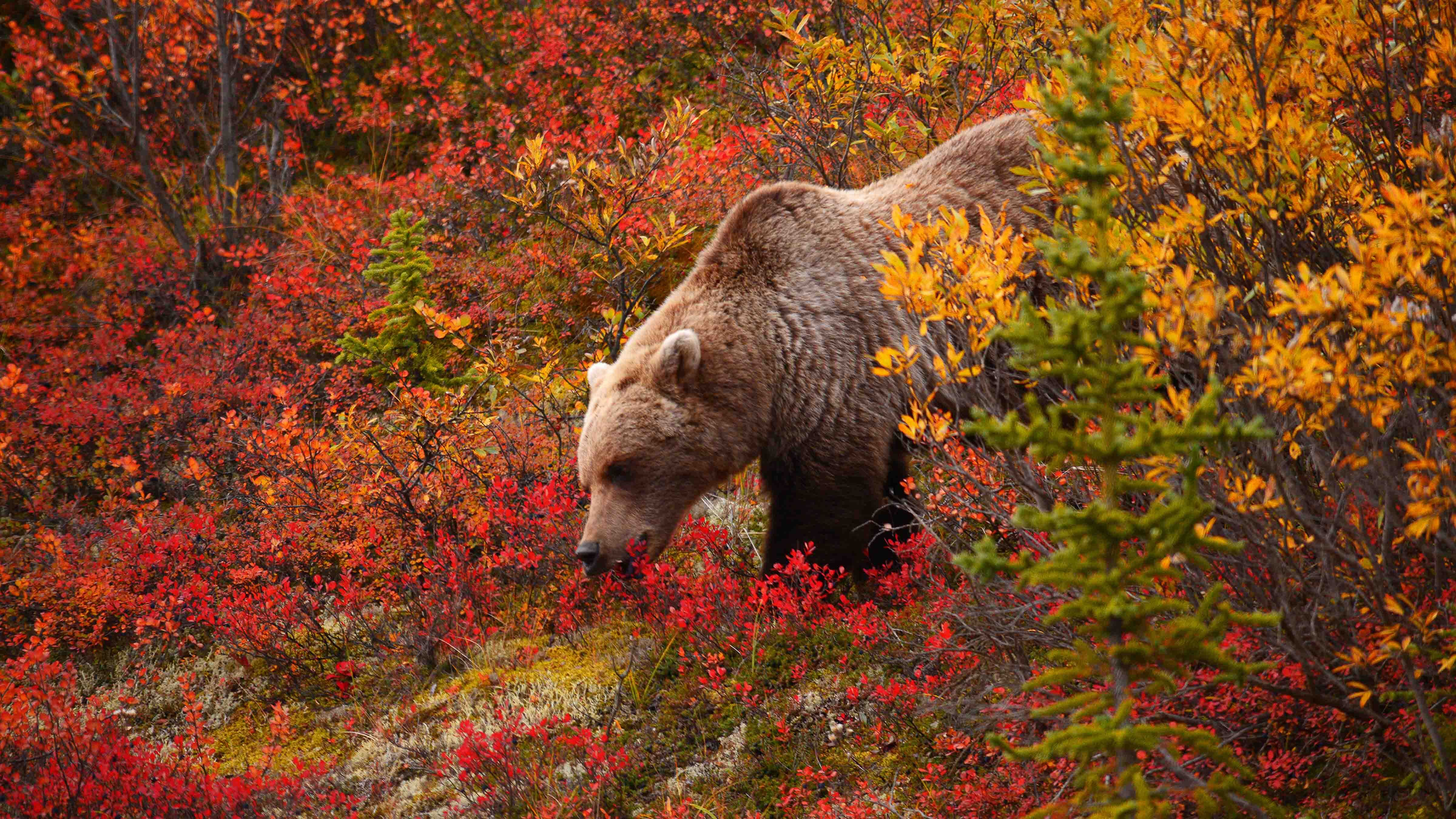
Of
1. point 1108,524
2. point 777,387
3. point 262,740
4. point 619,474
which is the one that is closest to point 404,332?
point 262,740

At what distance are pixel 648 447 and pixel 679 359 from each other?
492 millimetres

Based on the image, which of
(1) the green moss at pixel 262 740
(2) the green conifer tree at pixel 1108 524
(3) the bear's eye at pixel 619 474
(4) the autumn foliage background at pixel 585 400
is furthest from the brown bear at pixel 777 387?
(2) the green conifer tree at pixel 1108 524

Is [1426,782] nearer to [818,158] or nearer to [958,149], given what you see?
[958,149]

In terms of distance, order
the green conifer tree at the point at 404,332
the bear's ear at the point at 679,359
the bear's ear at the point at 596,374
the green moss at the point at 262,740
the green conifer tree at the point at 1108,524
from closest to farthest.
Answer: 1. the green conifer tree at the point at 1108,524
2. the bear's ear at the point at 679,359
3. the green moss at the point at 262,740
4. the bear's ear at the point at 596,374
5. the green conifer tree at the point at 404,332

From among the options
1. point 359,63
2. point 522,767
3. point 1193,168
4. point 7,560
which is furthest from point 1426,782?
point 359,63

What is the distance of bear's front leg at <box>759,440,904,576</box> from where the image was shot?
5.10m

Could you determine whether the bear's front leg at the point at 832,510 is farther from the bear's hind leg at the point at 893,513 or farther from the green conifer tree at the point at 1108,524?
the green conifer tree at the point at 1108,524

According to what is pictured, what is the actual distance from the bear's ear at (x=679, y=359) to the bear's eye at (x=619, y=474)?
490 mm

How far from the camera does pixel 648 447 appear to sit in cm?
507

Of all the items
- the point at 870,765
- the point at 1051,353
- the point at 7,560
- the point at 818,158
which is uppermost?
the point at 1051,353

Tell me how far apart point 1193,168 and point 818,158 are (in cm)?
477

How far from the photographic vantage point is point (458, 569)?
5.79m

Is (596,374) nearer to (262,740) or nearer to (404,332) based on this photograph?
(262,740)

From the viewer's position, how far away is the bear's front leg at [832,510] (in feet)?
16.7
